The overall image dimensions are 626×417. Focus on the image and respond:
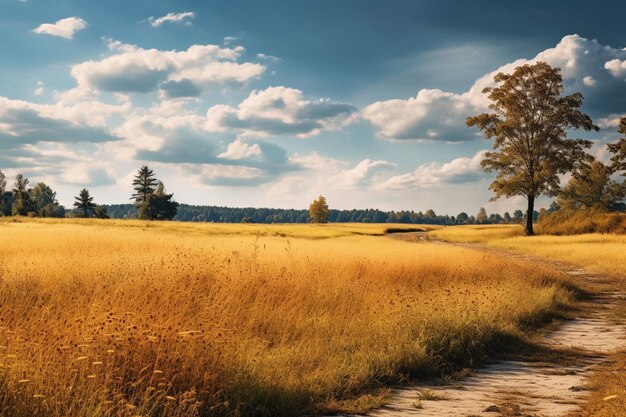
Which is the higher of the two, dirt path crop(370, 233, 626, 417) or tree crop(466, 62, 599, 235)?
tree crop(466, 62, 599, 235)

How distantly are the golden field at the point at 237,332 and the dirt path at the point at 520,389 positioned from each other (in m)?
0.47

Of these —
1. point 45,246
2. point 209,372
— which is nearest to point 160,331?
point 209,372

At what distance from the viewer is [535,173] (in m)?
43.5

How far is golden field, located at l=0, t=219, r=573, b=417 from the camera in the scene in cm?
555

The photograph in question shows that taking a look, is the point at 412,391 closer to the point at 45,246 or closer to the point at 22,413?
the point at 22,413

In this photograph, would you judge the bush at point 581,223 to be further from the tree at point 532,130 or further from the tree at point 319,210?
the tree at point 319,210

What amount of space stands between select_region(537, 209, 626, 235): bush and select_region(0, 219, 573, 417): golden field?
3327cm

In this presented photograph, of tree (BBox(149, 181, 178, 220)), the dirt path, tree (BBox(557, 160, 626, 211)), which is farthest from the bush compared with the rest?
tree (BBox(149, 181, 178, 220))

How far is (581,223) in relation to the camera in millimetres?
48156

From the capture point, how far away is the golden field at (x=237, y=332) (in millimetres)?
5555

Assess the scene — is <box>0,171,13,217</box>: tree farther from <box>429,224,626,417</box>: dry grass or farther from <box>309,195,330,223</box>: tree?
<box>429,224,626,417</box>: dry grass

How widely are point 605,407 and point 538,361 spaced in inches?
132

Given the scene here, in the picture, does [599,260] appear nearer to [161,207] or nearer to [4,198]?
[161,207]

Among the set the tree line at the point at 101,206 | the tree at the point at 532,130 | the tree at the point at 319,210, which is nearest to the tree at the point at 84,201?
the tree line at the point at 101,206
